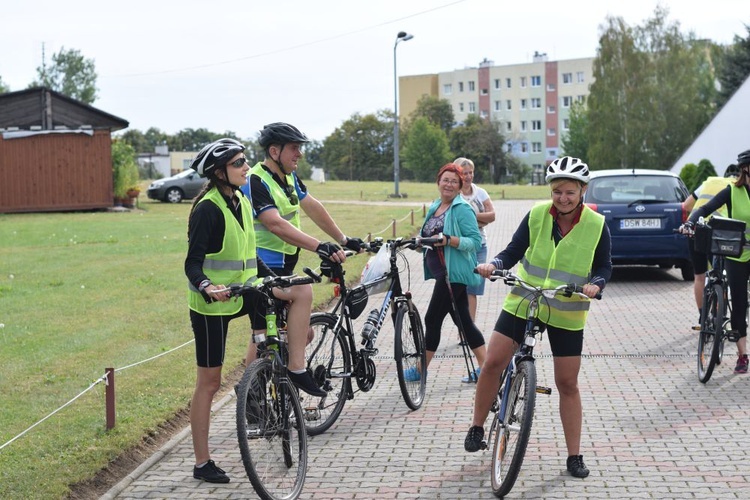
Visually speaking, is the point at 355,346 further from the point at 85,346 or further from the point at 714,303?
the point at 85,346

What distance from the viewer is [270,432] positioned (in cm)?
586

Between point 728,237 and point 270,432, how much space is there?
15.7 feet

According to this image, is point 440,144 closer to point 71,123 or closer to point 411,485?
point 71,123

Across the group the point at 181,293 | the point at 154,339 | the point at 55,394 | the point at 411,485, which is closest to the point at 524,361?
the point at 411,485

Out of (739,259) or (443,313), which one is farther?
(739,259)

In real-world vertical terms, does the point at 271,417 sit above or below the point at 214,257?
below

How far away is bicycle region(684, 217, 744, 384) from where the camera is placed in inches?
350

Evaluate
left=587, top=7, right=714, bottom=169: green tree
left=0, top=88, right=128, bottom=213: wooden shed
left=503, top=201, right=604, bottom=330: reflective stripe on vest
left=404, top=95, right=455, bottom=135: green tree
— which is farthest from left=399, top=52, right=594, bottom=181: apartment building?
left=503, top=201, right=604, bottom=330: reflective stripe on vest

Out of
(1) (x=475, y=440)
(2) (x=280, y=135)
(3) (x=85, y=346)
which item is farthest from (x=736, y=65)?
(1) (x=475, y=440)

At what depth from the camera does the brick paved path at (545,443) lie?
19.9ft

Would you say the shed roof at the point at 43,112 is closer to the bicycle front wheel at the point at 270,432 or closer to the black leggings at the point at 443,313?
the black leggings at the point at 443,313

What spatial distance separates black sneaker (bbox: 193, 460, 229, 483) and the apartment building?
374ft

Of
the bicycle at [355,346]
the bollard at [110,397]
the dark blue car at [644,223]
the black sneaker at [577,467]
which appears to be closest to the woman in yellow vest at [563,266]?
the black sneaker at [577,467]

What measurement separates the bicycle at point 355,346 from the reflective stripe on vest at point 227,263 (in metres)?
1.00
